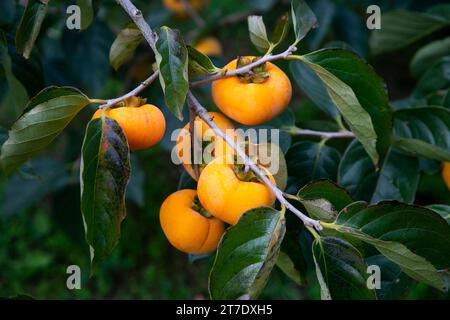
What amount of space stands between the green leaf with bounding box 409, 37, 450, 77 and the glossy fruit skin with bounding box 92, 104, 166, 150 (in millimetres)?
915

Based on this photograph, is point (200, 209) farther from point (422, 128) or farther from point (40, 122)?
point (422, 128)

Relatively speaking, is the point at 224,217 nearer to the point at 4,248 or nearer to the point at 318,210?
the point at 318,210

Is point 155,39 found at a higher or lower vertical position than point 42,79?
higher

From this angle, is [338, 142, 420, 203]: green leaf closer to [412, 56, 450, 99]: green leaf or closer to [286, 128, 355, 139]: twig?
[286, 128, 355, 139]: twig

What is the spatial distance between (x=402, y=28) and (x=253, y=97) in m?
0.85

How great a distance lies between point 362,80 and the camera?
890mm

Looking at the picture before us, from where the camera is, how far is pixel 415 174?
→ 1.11 metres

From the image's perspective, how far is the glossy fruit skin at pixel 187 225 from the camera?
849mm

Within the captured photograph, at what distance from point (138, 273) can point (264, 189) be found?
1.70m

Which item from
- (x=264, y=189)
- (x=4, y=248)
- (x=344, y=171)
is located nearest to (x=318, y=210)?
(x=264, y=189)

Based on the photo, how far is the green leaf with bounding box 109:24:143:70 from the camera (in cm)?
92

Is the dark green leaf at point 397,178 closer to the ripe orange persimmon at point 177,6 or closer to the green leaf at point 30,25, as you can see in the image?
the green leaf at point 30,25

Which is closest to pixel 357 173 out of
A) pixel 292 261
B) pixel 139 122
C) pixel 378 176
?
pixel 378 176

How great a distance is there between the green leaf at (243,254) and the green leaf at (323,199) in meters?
0.08
